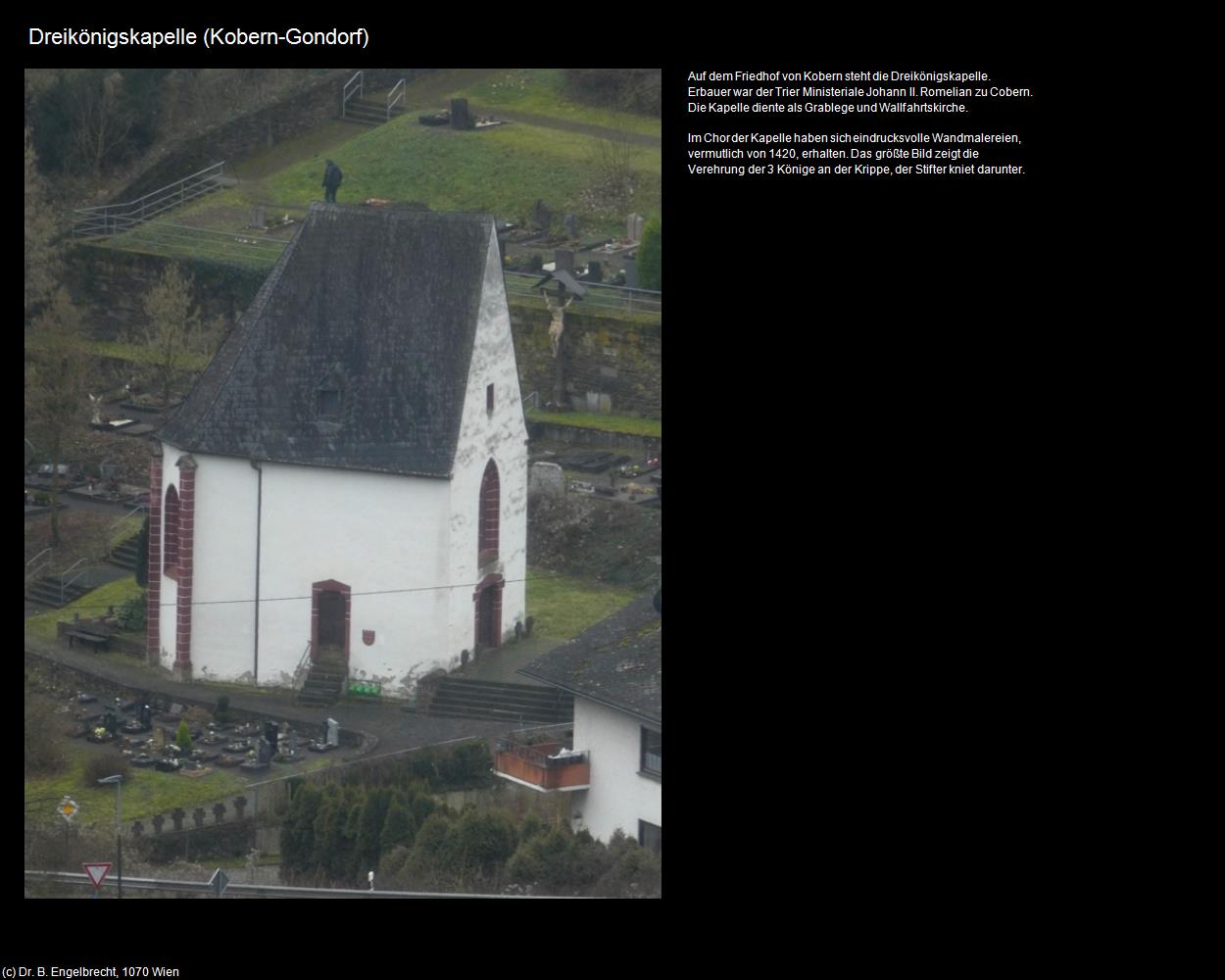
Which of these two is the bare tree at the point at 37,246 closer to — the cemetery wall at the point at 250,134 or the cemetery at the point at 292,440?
the cemetery at the point at 292,440

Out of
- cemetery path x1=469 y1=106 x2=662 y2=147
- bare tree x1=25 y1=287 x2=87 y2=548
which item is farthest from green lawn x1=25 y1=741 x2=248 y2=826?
cemetery path x1=469 y1=106 x2=662 y2=147

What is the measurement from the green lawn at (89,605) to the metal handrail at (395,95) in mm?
22178

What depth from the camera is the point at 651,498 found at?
5528cm

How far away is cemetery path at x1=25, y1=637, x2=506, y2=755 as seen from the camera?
4644cm

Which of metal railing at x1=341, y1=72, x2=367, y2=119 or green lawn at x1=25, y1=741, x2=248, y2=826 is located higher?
metal railing at x1=341, y1=72, x2=367, y2=119

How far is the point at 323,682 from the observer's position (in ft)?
159

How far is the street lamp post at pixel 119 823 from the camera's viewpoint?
3719 cm

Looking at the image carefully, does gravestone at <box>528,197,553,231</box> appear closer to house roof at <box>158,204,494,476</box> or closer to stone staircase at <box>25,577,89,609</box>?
stone staircase at <box>25,577,89,609</box>

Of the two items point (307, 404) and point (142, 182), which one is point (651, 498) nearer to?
point (307, 404)

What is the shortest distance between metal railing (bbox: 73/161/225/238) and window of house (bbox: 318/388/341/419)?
836 inches

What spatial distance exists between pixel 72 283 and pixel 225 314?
13.5ft

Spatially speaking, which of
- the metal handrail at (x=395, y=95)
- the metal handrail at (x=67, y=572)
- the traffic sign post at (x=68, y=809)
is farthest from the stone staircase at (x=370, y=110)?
the traffic sign post at (x=68, y=809)

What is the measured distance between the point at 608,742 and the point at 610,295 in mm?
23008

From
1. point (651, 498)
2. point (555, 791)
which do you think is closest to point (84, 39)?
point (555, 791)
